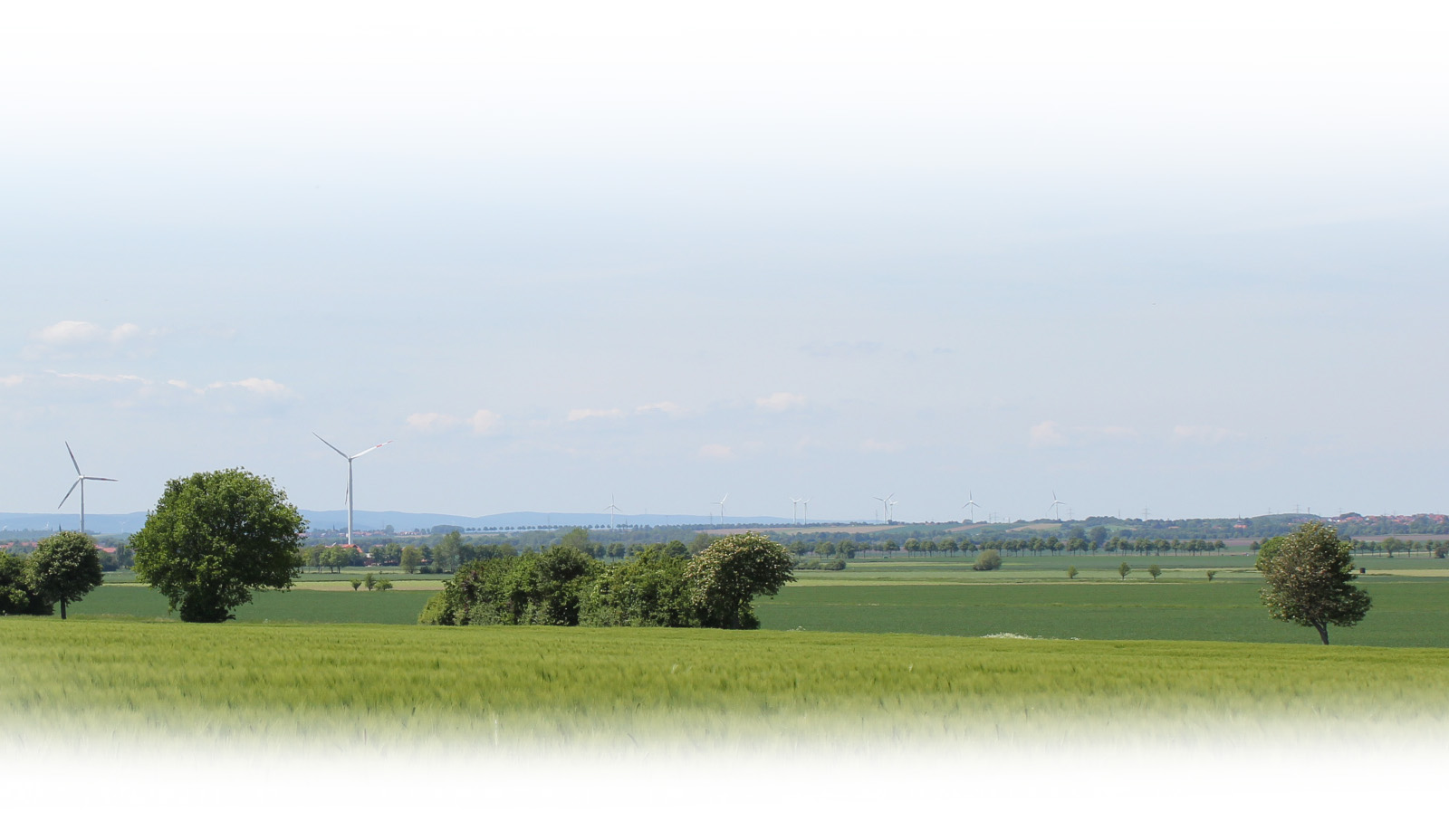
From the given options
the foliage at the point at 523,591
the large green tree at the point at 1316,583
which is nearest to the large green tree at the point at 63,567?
the foliage at the point at 523,591

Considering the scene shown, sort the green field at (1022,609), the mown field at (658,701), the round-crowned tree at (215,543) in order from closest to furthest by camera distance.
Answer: the mown field at (658,701)
the round-crowned tree at (215,543)
the green field at (1022,609)

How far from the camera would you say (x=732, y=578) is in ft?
236

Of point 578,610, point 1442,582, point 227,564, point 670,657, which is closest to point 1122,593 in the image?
point 1442,582

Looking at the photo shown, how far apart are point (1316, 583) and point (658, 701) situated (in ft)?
203

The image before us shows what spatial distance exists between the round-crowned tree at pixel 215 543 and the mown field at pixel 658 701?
1951 inches

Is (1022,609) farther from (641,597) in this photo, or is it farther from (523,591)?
(523,591)

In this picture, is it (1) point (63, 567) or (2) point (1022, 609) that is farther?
(2) point (1022, 609)

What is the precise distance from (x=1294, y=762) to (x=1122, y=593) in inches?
6192

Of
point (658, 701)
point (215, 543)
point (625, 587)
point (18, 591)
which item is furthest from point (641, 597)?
point (658, 701)

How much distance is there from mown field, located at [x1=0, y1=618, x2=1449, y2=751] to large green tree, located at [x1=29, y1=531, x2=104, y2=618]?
250 feet

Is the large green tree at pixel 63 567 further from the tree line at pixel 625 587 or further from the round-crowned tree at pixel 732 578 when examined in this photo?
the round-crowned tree at pixel 732 578

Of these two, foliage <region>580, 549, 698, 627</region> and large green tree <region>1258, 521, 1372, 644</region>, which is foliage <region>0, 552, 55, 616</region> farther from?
large green tree <region>1258, 521, 1372, 644</region>

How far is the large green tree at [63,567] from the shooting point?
8881 centimetres

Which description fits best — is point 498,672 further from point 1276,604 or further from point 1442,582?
point 1442,582
